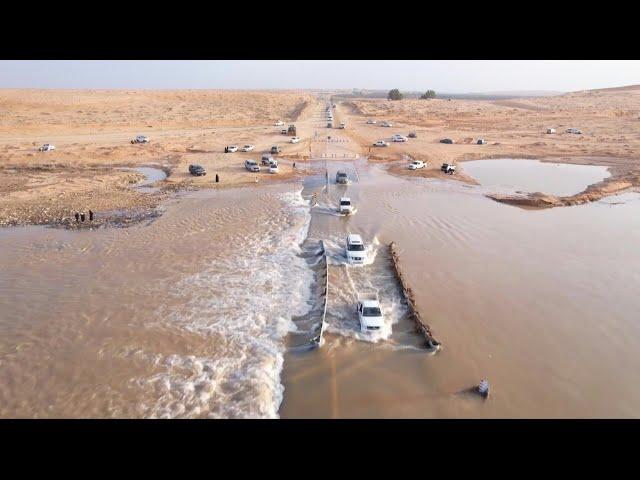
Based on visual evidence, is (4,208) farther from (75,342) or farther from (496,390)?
(496,390)

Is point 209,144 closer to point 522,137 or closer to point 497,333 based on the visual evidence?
point 522,137

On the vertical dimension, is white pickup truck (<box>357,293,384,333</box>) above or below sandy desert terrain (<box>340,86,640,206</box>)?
below

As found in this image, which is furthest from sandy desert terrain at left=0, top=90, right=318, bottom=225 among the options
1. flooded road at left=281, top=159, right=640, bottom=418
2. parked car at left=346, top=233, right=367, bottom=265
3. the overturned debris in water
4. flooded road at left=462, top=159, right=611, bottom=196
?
flooded road at left=462, top=159, right=611, bottom=196

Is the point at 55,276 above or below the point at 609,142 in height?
below

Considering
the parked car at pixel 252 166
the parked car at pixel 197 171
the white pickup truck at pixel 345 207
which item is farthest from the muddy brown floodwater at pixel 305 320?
the parked car at pixel 252 166

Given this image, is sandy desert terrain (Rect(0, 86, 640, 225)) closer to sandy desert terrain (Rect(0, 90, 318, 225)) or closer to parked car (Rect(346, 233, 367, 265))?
sandy desert terrain (Rect(0, 90, 318, 225))

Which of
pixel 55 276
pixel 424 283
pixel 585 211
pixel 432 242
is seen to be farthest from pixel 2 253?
pixel 585 211
